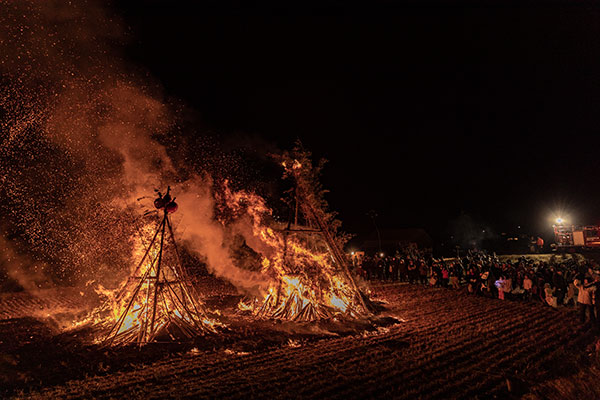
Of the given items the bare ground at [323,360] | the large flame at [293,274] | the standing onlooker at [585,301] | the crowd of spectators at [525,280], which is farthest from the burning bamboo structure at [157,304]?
the crowd of spectators at [525,280]

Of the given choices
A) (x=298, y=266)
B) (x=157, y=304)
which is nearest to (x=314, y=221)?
(x=298, y=266)

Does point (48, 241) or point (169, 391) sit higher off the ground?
point (48, 241)

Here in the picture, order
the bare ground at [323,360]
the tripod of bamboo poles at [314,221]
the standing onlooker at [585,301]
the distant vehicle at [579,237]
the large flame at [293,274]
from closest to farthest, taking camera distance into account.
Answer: the bare ground at [323,360] → the standing onlooker at [585,301] → the large flame at [293,274] → the tripod of bamboo poles at [314,221] → the distant vehicle at [579,237]

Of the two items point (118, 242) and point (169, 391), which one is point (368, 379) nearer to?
point (169, 391)

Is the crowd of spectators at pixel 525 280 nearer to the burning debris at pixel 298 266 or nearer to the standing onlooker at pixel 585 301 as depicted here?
the standing onlooker at pixel 585 301

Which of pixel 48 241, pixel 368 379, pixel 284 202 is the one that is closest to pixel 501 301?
pixel 284 202

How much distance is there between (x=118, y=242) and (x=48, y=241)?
5.88m

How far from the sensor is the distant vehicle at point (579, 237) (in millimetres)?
32781

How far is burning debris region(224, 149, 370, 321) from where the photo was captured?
11477mm

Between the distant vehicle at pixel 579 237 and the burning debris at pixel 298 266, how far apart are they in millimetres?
29971

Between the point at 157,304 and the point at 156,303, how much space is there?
0.40 meters

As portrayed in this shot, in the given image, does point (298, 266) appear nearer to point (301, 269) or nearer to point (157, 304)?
point (301, 269)

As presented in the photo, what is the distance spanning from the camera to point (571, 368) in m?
6.74

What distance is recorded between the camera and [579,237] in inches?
1323
